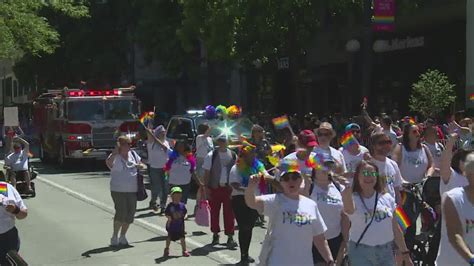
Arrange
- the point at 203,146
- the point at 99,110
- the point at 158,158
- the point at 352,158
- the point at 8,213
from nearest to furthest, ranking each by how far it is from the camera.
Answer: the point at 8,213 < the point at 352,158 < the point at 158,158 < the point at 203,146 < the point at 99,110

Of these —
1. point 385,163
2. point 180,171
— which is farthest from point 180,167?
point 385,163

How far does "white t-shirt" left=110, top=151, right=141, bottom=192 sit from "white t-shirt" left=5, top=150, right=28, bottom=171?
6972mm

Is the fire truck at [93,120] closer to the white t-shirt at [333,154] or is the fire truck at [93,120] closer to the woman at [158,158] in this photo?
the woman at [158,158]

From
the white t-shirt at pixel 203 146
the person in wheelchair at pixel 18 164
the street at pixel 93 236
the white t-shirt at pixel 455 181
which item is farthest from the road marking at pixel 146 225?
the white t-shirt at pixel 455 181

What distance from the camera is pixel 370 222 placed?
5.80m

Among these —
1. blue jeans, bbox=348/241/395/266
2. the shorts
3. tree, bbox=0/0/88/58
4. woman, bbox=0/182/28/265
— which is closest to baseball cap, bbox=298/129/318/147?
blue jeans, bbox=348/241/395/266

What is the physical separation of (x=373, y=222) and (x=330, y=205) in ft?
2.15

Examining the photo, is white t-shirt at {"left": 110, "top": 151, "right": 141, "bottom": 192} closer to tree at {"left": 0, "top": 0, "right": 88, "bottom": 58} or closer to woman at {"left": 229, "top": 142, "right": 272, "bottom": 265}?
woman at {"left": 229, "top": 142, "right": 272, "bottom": 265}

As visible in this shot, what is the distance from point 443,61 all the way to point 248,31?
656cm

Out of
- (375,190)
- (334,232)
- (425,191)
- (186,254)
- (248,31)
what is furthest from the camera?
(248,31)

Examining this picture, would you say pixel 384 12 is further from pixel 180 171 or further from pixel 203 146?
pixel 180 171

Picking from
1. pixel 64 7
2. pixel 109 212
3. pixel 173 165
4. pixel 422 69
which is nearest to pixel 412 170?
pixel 173 165

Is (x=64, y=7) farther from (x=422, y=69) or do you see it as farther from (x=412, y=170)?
(x=412, y=170)

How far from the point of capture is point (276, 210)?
550cm
